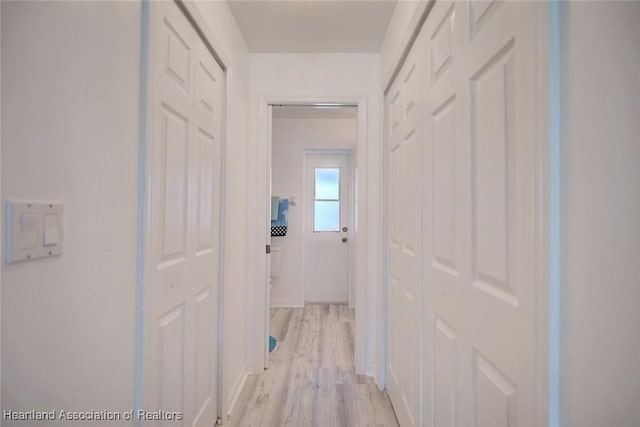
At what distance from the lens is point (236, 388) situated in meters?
2.11

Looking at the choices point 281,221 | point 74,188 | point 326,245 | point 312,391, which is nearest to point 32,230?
point 74,188

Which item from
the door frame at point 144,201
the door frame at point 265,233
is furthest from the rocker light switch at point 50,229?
the door frame at point 265,233

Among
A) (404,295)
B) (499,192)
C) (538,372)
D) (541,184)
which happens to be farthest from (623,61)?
(404,295)

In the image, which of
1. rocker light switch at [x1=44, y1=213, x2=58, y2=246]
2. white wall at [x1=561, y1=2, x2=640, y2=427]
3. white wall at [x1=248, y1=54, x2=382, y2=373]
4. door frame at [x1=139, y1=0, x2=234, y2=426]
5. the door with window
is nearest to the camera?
white wall at [x1=561, y1=2, x2=640, y2=427]

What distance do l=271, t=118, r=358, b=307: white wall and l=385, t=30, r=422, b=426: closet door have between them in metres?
1.97

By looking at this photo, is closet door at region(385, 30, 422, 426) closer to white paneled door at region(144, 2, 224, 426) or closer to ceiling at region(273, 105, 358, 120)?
white paneled door at region(144, 2, 224, 426)

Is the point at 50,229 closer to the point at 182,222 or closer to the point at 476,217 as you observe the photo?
the point at 182,222

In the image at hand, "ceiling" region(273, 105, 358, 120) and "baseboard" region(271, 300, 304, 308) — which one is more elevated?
"ceiling" region(273, 105, 358, 120)

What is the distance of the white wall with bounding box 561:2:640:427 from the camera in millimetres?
540

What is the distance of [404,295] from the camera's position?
70.6 inches

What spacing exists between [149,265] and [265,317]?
156 centimetres

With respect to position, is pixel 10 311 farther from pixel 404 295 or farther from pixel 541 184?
pixel 404 295

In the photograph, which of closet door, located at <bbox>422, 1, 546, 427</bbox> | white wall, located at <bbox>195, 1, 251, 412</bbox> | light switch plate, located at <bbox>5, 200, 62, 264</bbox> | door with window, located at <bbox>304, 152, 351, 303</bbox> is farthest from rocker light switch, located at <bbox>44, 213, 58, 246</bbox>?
door with window, located at <bbox>304, 152, 351, 303</bbox>

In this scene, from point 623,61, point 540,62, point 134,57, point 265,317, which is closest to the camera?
point 623,61
